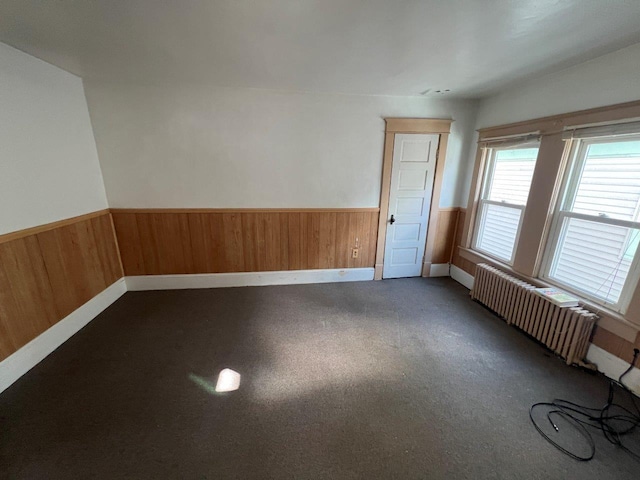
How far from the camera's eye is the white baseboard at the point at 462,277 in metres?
3.66

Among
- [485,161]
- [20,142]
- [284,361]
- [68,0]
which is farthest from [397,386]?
[20,142]

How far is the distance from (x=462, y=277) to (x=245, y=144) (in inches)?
138

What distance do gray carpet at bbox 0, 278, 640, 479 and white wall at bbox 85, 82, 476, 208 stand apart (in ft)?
4.89

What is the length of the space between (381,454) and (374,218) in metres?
2.72

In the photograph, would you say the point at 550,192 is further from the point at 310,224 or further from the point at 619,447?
the point at 310,224

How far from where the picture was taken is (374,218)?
3.71 meters

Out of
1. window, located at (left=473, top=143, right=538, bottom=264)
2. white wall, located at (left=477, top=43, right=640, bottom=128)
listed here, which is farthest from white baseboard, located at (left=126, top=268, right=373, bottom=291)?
white wall, located at (left=477, top=43, right=640, bottom=128)

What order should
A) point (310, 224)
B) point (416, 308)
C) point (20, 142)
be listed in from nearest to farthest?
point (20, 142), point (416, 308), point (310, 224)

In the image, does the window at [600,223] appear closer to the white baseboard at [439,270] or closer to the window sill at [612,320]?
the window sill at [612,320]

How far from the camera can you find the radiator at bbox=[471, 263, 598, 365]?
7.16 feet

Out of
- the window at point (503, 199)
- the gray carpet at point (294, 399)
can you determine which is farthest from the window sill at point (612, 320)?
the window at point (503, 199)

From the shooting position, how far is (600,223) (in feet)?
7.12

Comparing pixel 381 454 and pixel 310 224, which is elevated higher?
pixel 310 224

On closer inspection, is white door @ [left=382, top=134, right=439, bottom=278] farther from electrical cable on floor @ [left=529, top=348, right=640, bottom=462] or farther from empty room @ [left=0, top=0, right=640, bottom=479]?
electrical cable on floor @ [left=529, top=348, right=640, bottom=462]
